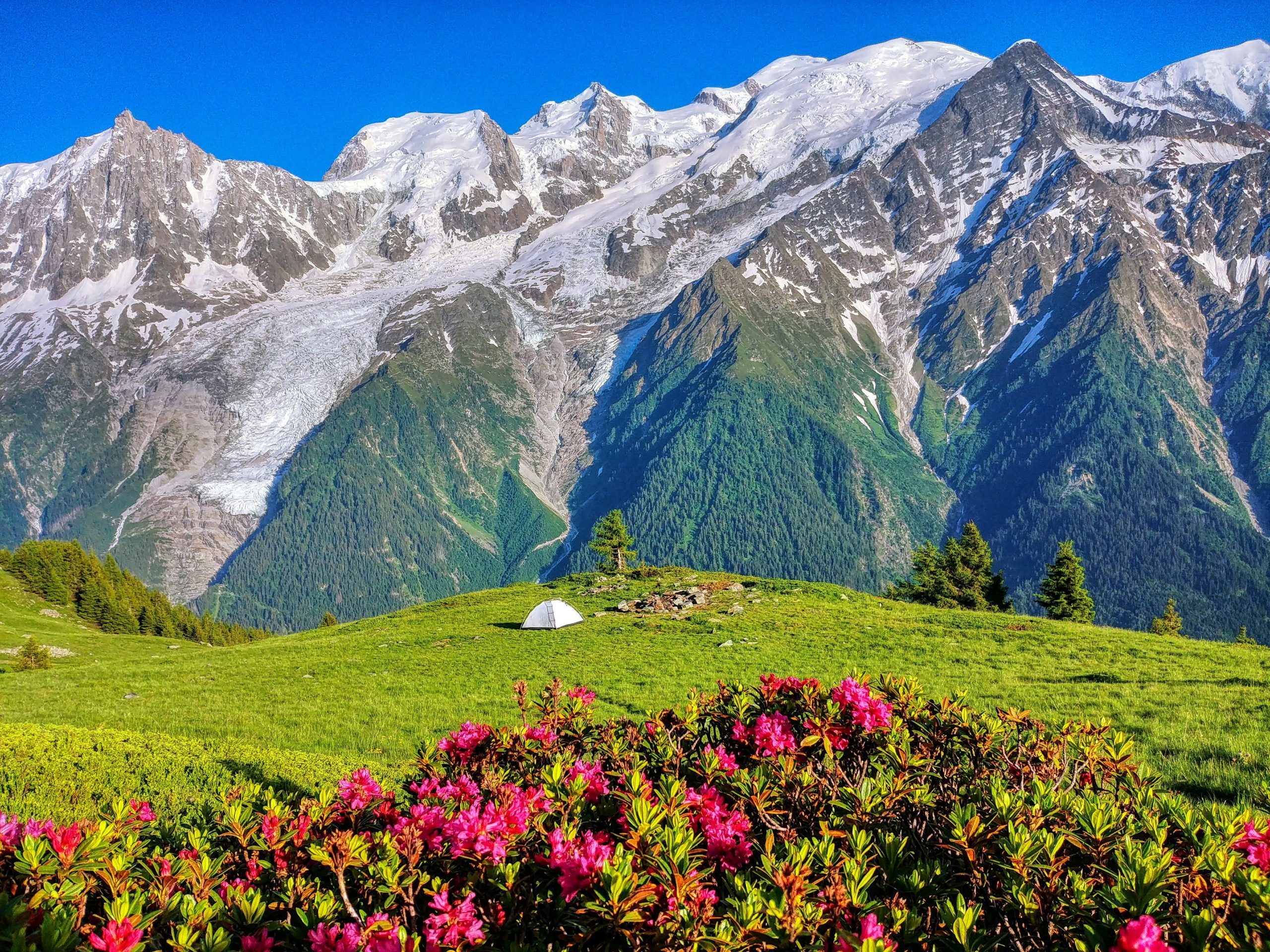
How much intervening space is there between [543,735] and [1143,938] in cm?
460

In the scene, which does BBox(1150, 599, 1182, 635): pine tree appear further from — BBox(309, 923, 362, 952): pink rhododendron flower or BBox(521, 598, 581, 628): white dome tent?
BBox(309, 923, 362, 952): pink rhododendron flower

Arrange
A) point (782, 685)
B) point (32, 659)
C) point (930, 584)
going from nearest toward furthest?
point (782, 685)
point (32, 659)
point (930, 584)

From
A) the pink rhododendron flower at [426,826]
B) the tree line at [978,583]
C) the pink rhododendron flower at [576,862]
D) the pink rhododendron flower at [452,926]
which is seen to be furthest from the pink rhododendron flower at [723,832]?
the tree line at [978,583]

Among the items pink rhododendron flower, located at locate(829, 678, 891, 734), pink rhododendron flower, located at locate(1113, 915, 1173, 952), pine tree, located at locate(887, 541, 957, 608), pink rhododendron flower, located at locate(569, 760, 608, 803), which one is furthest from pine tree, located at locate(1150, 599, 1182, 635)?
pink rhododendron flower, located at locate(1113, 915, 1173, 952)

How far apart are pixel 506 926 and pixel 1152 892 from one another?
3088 millimetres

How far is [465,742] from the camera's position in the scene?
20.2ft

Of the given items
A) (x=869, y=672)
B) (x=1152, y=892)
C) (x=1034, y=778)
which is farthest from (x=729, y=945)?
(x=869, y=672)

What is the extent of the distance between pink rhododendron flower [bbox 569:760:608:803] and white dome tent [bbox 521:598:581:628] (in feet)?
94.8

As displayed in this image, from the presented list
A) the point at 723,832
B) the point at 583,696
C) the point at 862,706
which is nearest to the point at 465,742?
the point at 583,696

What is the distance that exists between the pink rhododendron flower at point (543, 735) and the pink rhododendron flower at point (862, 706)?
8.62 ft

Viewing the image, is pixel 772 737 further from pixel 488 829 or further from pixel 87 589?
pixel 87 589

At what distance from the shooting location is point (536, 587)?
48312mm

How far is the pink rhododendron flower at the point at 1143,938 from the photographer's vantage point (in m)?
2.47

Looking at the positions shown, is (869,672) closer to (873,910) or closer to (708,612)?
(708,612)
